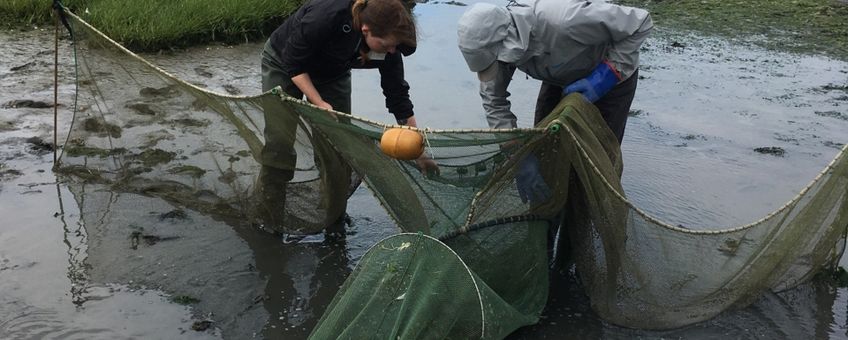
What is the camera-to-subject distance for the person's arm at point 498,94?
3.74 m

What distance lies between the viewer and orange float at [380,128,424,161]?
3.17 m

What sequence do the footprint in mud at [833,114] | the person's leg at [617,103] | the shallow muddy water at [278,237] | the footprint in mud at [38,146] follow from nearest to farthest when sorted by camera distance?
the shallow muddy water at [278,237] → the person's leg at [617,103] → the footprint in mud at [38,146] → the footprint in mud at [833,114]

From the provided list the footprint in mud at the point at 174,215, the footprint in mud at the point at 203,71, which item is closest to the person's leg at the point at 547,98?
the footprint in mud at the point at 174,215

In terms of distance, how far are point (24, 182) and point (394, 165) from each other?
2872 mm

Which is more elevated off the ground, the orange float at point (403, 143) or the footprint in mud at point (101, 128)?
the orange float at point (403, 143)

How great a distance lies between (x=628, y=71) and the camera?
3889mm

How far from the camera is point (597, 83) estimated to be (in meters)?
3.77

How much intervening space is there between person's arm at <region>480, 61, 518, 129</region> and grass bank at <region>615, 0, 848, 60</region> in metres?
7.23

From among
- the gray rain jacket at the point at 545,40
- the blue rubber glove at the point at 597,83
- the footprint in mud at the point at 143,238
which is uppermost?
the gray rain jacket at the point at 545,40

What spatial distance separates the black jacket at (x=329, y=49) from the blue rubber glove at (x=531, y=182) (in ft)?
2.63

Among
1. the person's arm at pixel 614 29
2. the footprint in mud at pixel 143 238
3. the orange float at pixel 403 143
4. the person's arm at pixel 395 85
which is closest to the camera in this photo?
the orange float at pixel 403 143

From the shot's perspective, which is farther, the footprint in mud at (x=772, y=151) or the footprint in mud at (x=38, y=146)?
the footprint in mud at (x=772, y=151)

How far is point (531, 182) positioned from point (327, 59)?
1.28 m

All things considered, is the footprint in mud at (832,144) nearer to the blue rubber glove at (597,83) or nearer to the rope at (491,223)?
the blue rubber glove at (597,83)
